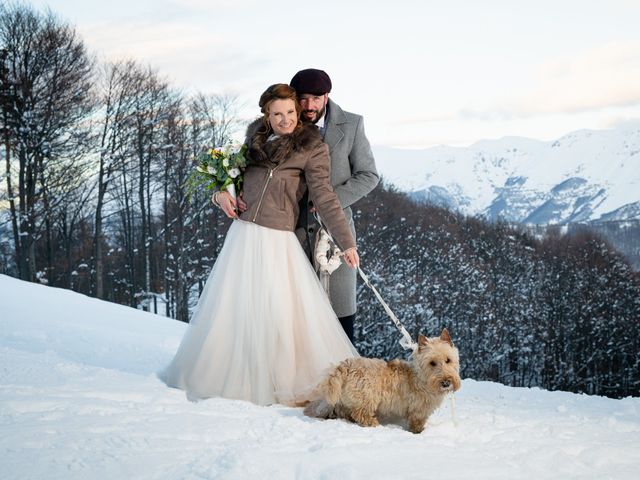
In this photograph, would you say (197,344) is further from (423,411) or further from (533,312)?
(533,312)

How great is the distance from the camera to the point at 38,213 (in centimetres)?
2475

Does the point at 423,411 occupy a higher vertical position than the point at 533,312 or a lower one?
higher

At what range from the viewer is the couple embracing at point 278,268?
15.7ft

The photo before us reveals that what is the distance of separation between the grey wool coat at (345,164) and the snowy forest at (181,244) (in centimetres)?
480

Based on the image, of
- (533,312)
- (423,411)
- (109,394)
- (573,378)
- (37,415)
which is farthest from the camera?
(533,312)

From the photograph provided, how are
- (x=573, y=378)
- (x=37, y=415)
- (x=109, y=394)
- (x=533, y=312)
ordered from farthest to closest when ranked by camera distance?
(x=533, y=312) < (x=573, y=378) < (x=109, y=394) < (x=37, y=415)

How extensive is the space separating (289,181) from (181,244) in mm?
27544

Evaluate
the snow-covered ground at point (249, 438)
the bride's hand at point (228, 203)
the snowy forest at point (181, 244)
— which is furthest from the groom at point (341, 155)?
the snowy forest at point (181, 244)

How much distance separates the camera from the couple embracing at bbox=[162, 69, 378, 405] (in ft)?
15.7

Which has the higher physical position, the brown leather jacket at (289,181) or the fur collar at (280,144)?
the fur collar at (280,144)

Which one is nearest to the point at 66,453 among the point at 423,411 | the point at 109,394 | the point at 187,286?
the point at 109,394

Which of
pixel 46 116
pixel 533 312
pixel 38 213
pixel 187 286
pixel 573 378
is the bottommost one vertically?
pixel 573 378

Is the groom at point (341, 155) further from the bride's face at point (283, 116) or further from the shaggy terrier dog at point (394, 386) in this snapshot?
the shaggy terrier dog at point (394, 386)

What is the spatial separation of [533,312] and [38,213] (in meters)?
34.8
